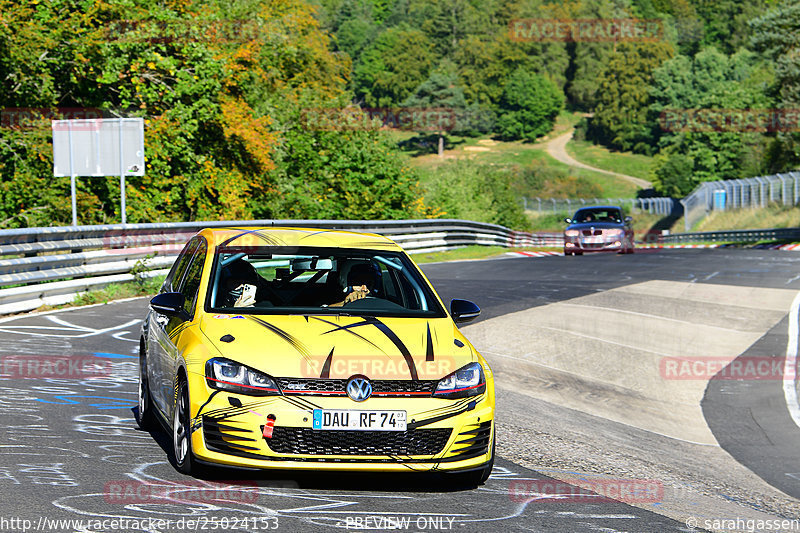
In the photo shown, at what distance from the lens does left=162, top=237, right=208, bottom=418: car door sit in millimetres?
6715

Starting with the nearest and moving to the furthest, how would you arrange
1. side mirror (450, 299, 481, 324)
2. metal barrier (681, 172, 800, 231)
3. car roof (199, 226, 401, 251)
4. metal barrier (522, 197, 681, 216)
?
side mirror (450, 299, 481, 324) < car roof (199, 226, 401, 251) < metal barrier (681, 172, 800, 231) < metal barrier (522, 197, 681, 216)

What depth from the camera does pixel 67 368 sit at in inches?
427

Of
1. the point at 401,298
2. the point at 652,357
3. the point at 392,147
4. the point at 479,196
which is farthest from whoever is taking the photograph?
the point at 479,196

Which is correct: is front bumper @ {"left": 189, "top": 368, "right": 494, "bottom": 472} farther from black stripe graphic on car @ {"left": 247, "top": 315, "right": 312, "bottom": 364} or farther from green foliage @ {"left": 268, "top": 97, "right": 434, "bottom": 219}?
green foliage @ {"left": 268, "top": 97, "right": 434, "bottom": 219}

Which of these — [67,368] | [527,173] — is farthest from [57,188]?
[527,173]

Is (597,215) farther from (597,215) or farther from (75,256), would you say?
(75,256)

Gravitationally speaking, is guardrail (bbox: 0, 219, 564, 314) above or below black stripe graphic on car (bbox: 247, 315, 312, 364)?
below

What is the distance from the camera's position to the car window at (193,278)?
7.16 metres

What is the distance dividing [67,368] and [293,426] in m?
5.68

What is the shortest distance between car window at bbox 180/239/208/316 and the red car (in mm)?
25927

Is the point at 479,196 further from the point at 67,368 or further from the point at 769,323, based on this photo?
the point at 67,368
